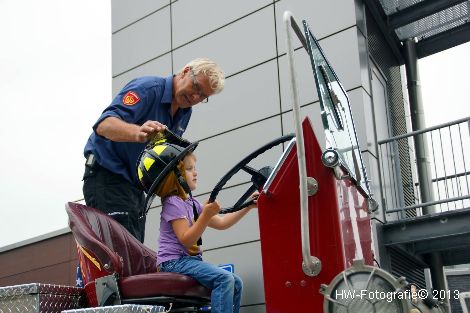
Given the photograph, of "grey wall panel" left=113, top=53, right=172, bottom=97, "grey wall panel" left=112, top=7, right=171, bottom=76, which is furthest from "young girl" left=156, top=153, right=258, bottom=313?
"grey wall panel" left=112, top=7, right=171, bottom=76

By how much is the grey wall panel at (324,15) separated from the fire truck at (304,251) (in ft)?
12.1

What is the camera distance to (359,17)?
21.6 ft

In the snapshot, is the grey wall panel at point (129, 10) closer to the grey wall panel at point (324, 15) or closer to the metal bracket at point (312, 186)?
the grey wall panel at point (324, 15)

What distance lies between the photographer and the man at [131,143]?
3387 millimetres

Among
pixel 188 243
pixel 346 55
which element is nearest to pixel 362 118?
pixel 346 55

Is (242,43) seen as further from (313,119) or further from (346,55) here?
(313,119)

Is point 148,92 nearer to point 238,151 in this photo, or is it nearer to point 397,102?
point 238,151

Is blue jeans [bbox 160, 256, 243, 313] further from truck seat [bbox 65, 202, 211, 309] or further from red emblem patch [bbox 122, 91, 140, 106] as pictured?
red emblem patch [bbox 122, 91, 140, 106]

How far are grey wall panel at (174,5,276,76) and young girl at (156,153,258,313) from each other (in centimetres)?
423

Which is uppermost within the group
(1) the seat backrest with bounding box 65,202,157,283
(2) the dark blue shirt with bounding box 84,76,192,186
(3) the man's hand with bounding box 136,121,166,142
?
(2) the dark blue shirt with bounding box 84,76,192,186

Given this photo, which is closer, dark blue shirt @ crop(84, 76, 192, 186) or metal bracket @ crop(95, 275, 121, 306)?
metal bracket @ crop(95, 275, 121, 306)

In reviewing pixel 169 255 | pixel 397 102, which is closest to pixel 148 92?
pixel 169 255

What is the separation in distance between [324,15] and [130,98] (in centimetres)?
381

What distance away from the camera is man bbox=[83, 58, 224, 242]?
339cm
